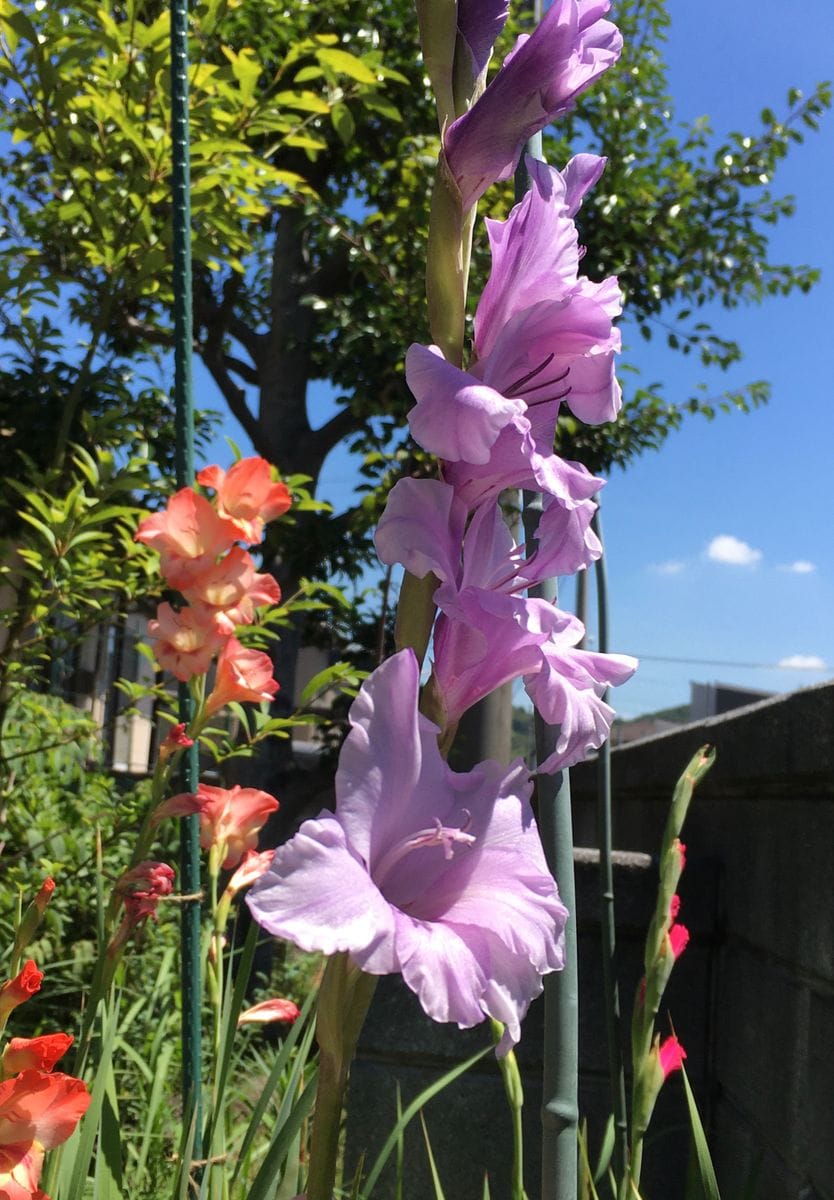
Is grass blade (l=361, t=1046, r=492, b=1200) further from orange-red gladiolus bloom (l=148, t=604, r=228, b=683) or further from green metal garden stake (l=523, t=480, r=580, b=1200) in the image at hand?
orange-red gladiolus bloom (l=148, t=604, r=228, b=683)

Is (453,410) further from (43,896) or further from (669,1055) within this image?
(669,1055)

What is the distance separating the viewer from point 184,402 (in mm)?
1260

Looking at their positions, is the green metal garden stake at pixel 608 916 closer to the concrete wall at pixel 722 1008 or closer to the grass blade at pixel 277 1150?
the concrete wall at pixel 722 1008

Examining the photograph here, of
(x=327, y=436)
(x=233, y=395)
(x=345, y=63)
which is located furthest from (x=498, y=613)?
(x=233, y=395)

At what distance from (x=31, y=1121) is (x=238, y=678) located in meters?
0.51

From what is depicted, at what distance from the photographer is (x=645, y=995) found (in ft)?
2.81

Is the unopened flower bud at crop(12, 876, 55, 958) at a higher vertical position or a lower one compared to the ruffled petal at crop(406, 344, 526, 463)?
lower

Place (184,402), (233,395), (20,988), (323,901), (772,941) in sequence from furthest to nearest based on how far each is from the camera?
(233,395) < (772,941) < (184,402) < (20,988) < (323,901)

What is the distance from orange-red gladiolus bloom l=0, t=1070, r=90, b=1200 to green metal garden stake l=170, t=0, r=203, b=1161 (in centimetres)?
48

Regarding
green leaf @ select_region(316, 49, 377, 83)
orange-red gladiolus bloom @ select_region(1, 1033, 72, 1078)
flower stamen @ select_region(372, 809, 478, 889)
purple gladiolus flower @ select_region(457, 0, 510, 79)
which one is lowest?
orange-red gladiolus bloom @ select_region(1, 1033, 72, 1078)

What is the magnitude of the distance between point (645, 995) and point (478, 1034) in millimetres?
1208

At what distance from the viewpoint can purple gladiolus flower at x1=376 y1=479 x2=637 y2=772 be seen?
1.57ft

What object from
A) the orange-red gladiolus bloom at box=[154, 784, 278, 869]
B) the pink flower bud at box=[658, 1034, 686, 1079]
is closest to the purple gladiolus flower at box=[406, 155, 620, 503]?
the pink flower bud at box=[658, 1034, 686, 1079]

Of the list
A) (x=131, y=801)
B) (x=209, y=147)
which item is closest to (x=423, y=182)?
(x=209, y=147)
